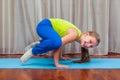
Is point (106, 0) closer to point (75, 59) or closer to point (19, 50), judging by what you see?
point (75, 59)

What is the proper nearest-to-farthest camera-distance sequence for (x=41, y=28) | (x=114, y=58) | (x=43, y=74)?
(x=43, y=74)
(x=41, y=28)
(x=114, y=58)

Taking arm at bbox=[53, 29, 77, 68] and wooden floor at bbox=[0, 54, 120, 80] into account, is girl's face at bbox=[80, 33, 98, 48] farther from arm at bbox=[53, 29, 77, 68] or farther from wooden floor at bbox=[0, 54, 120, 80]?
wooden floor at bbox=[0, 54, 120, 80]

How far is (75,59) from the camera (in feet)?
8.55

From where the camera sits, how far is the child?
2.29 meters

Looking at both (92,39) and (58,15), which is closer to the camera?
(92,39)

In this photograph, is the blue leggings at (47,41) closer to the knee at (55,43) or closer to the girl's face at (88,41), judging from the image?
the knee at (55,43)

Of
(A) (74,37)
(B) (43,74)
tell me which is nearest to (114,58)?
(A) (74,37)

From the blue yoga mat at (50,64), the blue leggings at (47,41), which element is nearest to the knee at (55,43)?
the blue leggings at (47,41)

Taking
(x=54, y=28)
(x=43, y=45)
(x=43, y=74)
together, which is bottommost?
(x=43, y=74)

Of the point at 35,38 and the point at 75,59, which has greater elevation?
the point at 35,38

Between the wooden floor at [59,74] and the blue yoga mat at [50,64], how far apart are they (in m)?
0.10

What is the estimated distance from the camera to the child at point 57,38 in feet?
7.50

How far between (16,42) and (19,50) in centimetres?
10

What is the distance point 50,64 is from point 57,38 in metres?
0.26
